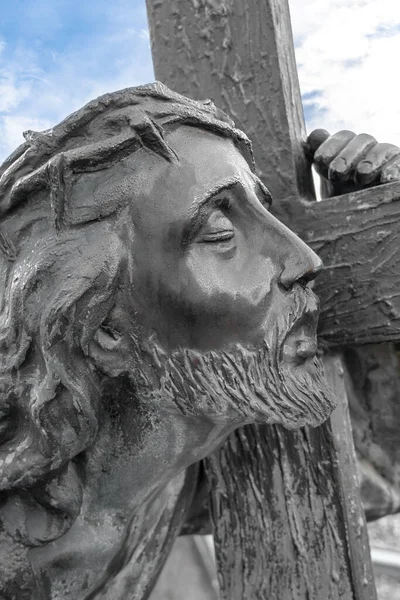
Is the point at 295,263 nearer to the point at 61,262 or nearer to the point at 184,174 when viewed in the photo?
the point at 184,174

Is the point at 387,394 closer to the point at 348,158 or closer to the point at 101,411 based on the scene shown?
the point at 348,158

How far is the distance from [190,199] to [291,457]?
0.62 metres

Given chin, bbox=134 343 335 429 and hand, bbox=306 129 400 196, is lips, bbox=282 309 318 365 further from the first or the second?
hand, bbox=306 129 400 196

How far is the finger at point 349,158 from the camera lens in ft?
4.18

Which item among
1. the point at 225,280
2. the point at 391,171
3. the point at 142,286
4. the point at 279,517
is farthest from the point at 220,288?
the point at 279,517

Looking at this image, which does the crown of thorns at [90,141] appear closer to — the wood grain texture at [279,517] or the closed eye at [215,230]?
the closed eye at [215,230]

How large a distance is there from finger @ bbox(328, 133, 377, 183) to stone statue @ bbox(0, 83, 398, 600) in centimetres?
25

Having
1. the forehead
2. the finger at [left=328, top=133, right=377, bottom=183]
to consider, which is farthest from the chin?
the finger at [left=328, top=133, right=377, bottom=183]

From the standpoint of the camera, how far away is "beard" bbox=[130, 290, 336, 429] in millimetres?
1024

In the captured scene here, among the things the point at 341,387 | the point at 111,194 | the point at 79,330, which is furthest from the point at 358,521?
the point at 111,194

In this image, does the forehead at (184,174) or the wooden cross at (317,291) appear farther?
the wooden cross at (317,291)

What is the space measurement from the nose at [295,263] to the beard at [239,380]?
0.04 metres

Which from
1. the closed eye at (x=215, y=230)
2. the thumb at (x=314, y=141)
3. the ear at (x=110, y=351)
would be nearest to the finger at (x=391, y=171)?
the thumb at (x=314, y=141)

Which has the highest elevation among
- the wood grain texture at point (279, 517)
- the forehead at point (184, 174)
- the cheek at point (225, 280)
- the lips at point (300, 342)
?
the forehead at point (184, 174)
